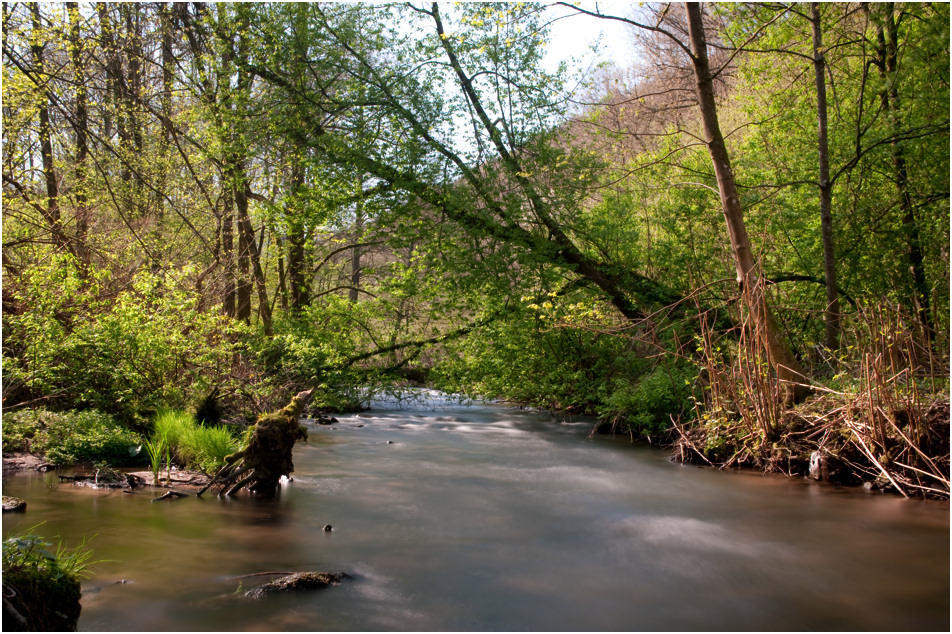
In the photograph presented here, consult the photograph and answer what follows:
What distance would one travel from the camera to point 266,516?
7.43 meters

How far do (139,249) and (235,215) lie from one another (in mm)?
3478

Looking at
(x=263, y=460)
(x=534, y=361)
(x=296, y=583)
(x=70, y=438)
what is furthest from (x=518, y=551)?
(x=534, y=361)

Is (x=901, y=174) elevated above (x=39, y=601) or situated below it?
above

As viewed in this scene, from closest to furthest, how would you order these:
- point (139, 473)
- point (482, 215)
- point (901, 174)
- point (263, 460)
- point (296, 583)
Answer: point (296, 583)
point (263, 460)
point (139, 473)
point (901, 174)
point (482, 215)

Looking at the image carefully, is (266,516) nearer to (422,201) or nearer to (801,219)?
(422,201)

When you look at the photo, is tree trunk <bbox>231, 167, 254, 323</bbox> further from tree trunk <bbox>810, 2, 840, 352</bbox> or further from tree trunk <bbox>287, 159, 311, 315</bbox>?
tree trunk <bbox>810, 2, 840, 352</bbox>

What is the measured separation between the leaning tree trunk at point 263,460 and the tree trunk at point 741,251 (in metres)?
6.14

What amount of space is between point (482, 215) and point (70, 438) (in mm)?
8665

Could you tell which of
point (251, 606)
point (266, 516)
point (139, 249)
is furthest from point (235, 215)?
point (251, 606)

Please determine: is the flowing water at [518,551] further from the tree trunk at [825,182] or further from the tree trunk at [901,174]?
the tree trunk at [901,174]

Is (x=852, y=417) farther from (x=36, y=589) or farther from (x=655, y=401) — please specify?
(x=36, y=589)

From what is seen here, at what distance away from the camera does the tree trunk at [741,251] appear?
361 inches

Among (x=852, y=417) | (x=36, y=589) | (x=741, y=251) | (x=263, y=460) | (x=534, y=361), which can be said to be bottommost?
(x=263, y=460)

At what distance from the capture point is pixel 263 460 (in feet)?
27.9
